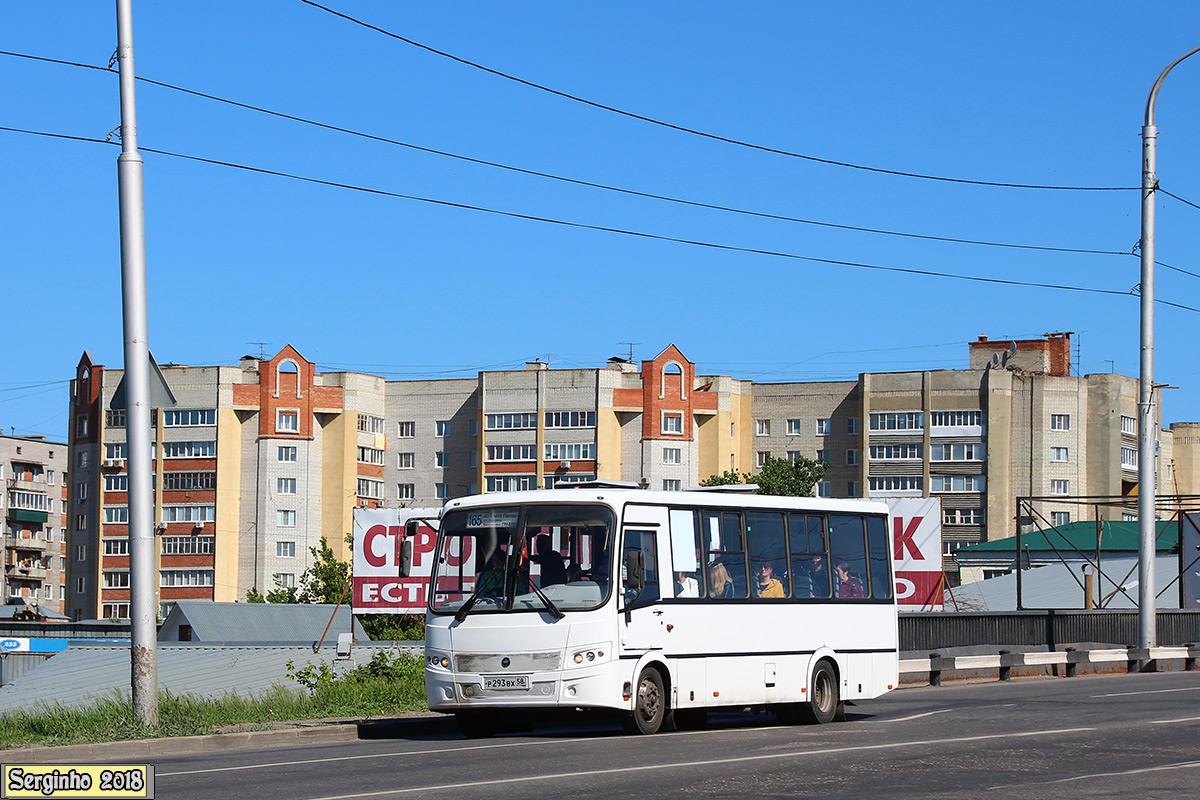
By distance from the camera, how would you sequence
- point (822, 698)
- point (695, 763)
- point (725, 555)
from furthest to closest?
1. point (822, 698)
2. point (725, 555)
3. point (695, 763)

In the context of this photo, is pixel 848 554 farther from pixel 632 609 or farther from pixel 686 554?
pixel 632 609

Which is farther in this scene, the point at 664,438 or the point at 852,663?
the point at 664,438

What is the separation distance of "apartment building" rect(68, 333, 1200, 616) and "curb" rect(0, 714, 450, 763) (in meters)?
98.5

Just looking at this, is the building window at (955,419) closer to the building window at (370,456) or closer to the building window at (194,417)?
the building window at (370,456)

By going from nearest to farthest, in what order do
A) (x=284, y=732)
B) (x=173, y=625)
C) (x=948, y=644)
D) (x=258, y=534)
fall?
1. (x=284, y=732)
2. (x=948, y=644)
3. (x=173, y=625)
4. (x=258, y=534)

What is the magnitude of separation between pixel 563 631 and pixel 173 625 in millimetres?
56907

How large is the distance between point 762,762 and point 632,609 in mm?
3431

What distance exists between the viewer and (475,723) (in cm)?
1709

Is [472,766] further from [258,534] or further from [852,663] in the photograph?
[258,534]

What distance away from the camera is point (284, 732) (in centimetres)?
1622

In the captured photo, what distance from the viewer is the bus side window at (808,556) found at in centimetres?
1858

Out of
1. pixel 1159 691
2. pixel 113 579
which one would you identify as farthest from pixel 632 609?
pixel 113 579

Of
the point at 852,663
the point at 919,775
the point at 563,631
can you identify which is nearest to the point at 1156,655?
the point at 852,663

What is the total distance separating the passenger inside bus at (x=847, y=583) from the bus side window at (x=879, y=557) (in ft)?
1.19
